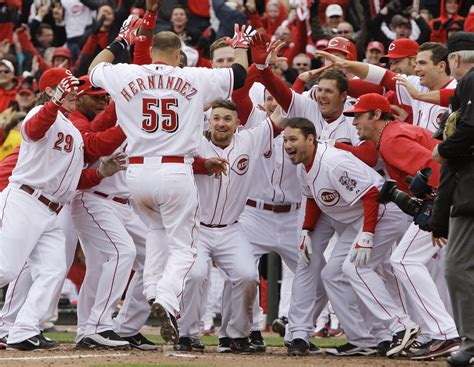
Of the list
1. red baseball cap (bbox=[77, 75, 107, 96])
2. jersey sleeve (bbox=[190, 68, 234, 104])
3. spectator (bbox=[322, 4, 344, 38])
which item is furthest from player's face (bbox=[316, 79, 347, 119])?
spectator (bbox=[322, 4, 344, 38])

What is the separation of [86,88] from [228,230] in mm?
1769

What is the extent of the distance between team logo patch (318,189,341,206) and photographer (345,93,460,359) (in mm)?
497

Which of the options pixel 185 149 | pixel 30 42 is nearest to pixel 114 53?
pixel 185 149

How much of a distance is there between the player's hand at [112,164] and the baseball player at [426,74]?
1.92m

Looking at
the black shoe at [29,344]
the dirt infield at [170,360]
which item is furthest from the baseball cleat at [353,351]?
the black shoe at [29,344]

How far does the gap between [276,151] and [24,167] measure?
248cm

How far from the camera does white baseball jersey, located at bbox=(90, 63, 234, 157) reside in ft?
26.8

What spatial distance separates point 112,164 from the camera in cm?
895

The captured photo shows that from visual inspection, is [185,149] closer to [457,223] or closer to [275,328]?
[457,223]

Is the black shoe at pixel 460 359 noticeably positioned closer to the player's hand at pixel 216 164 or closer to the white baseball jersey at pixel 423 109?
the player's hand at pixel 216 164

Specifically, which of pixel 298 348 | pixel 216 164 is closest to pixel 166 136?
pixel 216 164

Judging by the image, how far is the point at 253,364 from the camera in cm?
767

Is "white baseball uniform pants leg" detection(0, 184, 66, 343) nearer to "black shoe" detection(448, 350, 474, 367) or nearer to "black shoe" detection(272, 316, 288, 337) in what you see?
"black shoe" detection(272, 316, 288, 337)

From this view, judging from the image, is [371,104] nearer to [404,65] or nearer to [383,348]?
[404,65]
